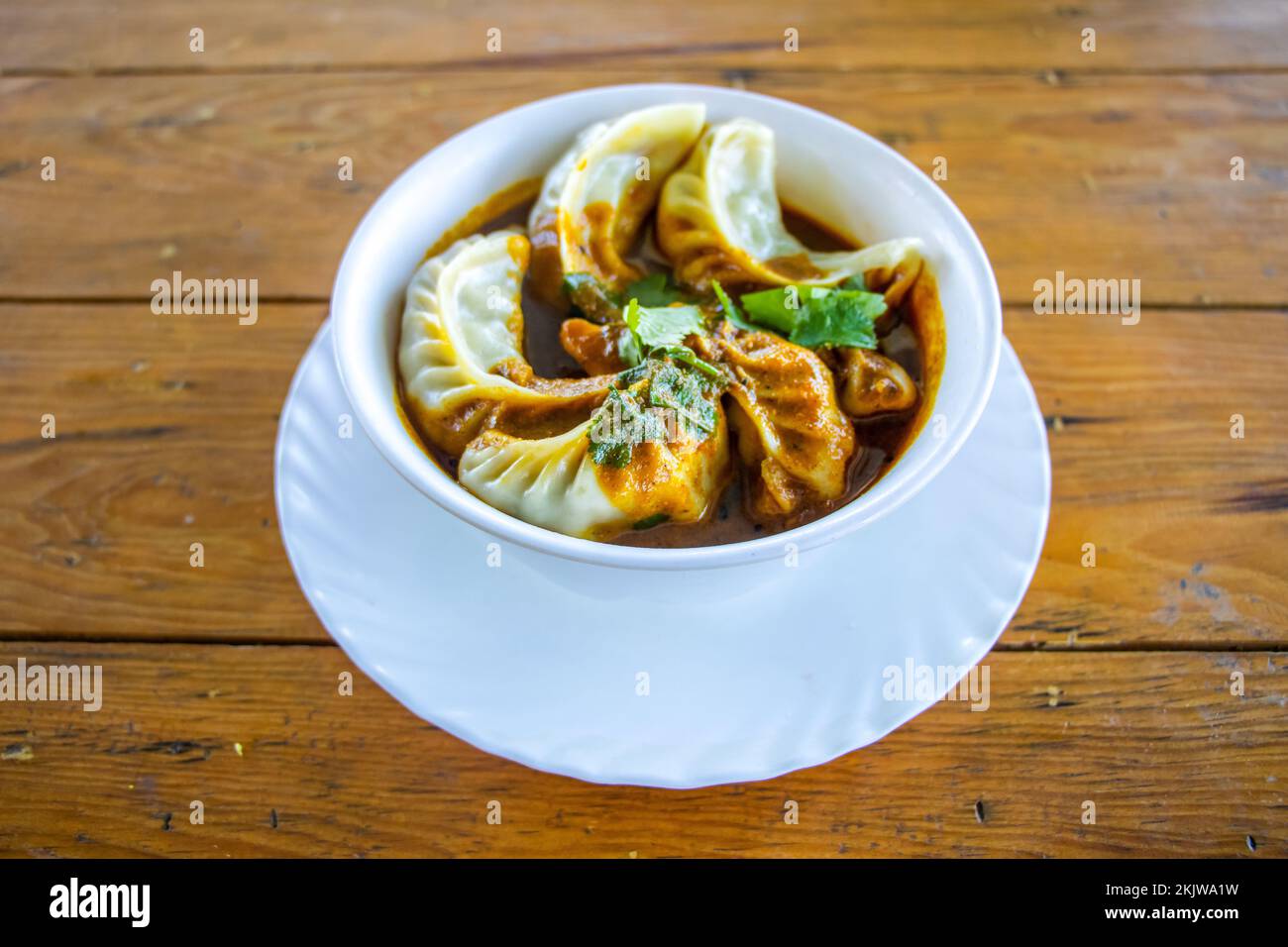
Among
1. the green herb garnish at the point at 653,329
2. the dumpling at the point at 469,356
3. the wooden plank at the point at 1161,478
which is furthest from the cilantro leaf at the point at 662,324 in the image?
the wooden plank at the point at 1161,478

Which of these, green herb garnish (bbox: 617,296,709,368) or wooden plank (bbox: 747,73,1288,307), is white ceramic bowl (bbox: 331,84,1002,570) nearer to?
green herb garnish (bbox: 617,296,709,368)

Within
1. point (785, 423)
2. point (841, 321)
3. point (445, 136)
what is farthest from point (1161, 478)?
point (445, 136)

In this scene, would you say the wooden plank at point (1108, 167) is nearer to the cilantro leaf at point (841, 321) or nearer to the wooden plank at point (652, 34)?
the wooden plank at point (652, 34)

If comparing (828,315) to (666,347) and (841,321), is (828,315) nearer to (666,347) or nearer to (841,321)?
(841,321)

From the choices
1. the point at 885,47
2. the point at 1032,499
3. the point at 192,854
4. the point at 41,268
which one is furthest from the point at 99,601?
the point at 885,47

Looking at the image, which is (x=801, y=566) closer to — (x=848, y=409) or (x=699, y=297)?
(x=848, y=409)

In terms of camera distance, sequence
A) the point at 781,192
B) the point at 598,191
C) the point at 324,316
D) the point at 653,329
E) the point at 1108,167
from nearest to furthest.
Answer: the point at 653,329
the point at 598,191
the point at 781,192
the point at 324,316
the point at 1108,167

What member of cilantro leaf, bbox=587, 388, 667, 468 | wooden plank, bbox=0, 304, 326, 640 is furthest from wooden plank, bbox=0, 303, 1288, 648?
cilantro leaf, bbox=587, 388, 667, 468
